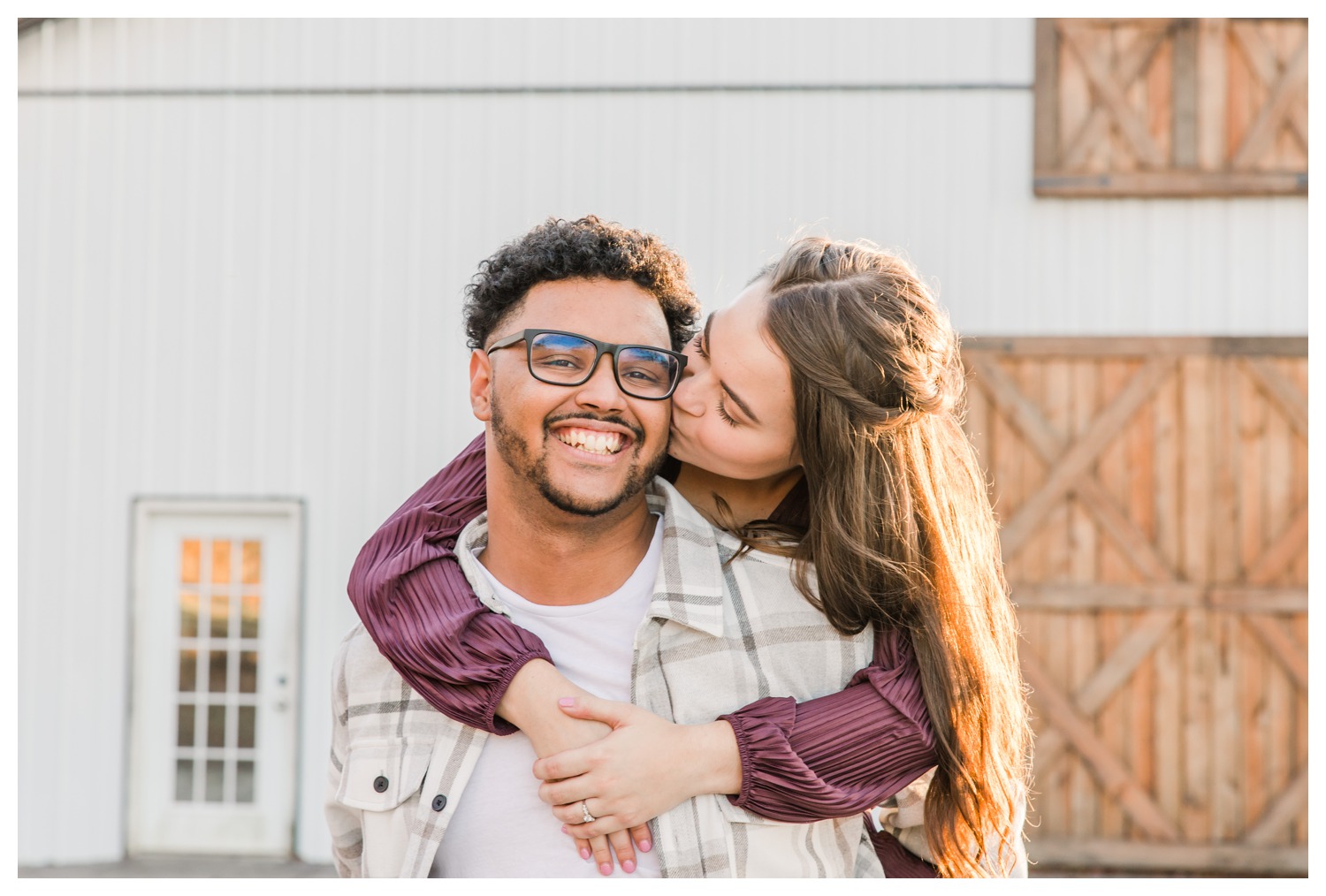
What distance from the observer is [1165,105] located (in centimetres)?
598

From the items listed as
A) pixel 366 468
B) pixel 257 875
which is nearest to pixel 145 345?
pixel 366 468

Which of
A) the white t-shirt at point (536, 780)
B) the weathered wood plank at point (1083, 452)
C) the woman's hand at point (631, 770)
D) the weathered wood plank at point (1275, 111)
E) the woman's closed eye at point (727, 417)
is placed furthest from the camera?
the weathered wood plank at point (1083, 452)

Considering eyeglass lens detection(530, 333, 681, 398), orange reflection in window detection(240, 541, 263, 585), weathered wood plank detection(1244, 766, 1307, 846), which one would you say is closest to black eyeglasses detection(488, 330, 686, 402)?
eyeglass lens detection(530, 333, 681, 398)

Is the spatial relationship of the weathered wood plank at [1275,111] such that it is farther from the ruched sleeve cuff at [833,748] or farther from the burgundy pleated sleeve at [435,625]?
the burgundy pleated sleeve at [435,625]

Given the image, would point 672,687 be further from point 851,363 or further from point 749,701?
point 851,363

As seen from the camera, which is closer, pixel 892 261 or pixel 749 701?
pixel 749 701

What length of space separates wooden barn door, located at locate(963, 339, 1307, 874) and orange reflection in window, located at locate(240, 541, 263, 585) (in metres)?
4.11

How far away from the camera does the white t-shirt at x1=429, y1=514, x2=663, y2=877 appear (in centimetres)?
197

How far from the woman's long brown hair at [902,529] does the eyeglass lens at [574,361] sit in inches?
10.7

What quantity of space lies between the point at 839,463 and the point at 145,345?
17.3ft

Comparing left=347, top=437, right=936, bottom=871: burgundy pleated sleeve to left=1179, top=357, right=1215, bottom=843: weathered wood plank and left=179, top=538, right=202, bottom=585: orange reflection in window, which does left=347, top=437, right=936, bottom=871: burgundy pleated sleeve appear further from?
left=179, top=538, right=202, bottom=585: orange reflection in window

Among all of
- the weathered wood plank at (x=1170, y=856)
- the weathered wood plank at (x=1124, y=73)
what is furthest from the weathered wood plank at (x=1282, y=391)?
the weathered wood plank at (x=1170, y=856)

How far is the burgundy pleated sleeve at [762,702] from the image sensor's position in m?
1.90

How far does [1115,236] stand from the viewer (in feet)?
19.7
